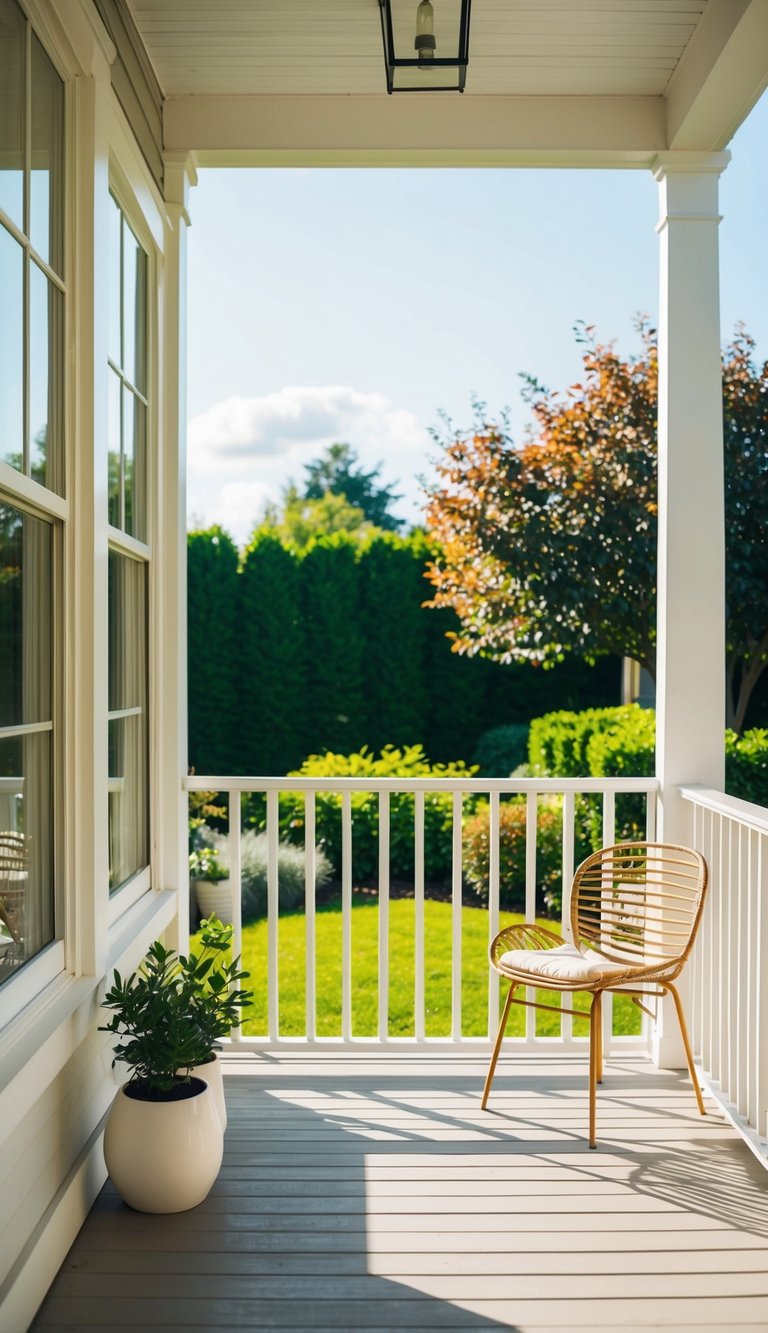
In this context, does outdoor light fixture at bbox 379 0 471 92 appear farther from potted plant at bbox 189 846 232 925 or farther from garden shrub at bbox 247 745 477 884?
garden shrub at bbox 247 745 477 884

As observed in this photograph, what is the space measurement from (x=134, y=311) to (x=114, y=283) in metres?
0.28

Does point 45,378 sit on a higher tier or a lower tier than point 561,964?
higher

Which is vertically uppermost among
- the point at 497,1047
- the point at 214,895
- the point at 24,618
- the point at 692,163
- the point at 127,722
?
the point at 692,163

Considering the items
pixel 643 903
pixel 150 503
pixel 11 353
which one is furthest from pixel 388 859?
pixel 11 353

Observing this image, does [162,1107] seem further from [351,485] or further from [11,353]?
A: [351,485]

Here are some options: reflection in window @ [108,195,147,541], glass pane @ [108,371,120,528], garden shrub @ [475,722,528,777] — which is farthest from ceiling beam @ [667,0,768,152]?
garden shrub @ [475,722,528,777]

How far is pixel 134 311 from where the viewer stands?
3.03 m

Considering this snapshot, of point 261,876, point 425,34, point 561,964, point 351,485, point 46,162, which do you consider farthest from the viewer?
point 351,485

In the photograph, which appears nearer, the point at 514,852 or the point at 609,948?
the point at 609,948

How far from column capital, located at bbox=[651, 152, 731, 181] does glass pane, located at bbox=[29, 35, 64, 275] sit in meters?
1.95

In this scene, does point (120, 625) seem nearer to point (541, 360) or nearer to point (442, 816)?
point (442, 816)

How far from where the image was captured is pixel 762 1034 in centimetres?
256

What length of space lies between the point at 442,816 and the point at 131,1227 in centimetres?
489

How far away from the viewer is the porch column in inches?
130
